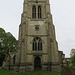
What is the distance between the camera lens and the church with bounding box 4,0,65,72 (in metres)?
20.3

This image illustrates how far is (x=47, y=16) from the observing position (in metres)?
24.6

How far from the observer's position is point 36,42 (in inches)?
899

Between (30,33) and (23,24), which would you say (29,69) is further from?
(23,24)

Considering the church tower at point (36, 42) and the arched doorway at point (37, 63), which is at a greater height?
the church tower at point (36, 42)

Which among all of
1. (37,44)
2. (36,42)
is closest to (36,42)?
(36,42)

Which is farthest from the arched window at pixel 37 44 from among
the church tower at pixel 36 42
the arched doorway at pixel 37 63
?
the arched doorway at pixel 37 63

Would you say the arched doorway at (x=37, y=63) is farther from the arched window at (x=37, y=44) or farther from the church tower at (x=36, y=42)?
the arched window at (x=37, y=44)

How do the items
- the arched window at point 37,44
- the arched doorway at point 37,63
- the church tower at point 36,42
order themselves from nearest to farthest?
the church tower at point 36,42 → the arched doorway at point 37,63 → the arched window at point 37,44

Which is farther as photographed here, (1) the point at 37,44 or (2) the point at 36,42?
(2) the point at 36,42

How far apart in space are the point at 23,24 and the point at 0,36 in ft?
42.5

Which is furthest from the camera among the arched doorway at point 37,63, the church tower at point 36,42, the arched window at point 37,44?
the arched window at point 37,44

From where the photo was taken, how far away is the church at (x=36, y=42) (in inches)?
798

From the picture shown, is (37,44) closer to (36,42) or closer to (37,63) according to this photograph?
(36,42)

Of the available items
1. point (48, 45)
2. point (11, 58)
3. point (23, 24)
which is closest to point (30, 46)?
point (48, 45)
